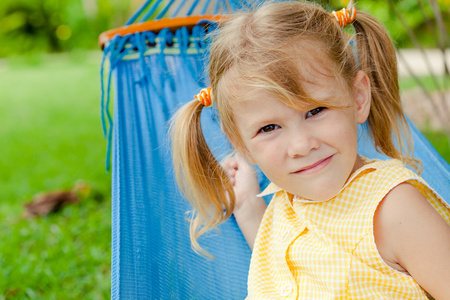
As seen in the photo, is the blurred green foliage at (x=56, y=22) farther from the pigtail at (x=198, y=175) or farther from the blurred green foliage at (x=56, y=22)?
the pigtail at (x=198, y=175)

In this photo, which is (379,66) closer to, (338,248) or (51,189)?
(338,248)

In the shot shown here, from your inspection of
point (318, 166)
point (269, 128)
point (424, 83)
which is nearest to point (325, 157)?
point (318, 166)

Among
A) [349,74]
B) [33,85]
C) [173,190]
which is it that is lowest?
[33,85]

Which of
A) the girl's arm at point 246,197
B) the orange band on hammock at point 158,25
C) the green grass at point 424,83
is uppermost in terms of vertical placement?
the orange band on hammock at point 158,25

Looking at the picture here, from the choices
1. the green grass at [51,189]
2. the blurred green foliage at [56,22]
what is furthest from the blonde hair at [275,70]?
the blurred green foliage at [56,22]

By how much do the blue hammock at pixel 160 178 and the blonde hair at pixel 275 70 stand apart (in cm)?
7

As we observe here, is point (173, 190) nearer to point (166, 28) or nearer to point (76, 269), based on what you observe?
point (166, 28)

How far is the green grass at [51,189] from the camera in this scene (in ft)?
7.20

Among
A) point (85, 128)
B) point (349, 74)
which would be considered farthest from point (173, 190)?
point (85, 128)

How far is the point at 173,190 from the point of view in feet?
5.13

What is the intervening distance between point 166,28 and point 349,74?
0.72 m

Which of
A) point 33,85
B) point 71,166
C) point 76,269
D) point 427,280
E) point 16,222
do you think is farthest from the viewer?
point 33,85

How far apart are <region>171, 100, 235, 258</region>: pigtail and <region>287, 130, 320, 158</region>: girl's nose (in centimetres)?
40

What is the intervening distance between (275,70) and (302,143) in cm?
16
